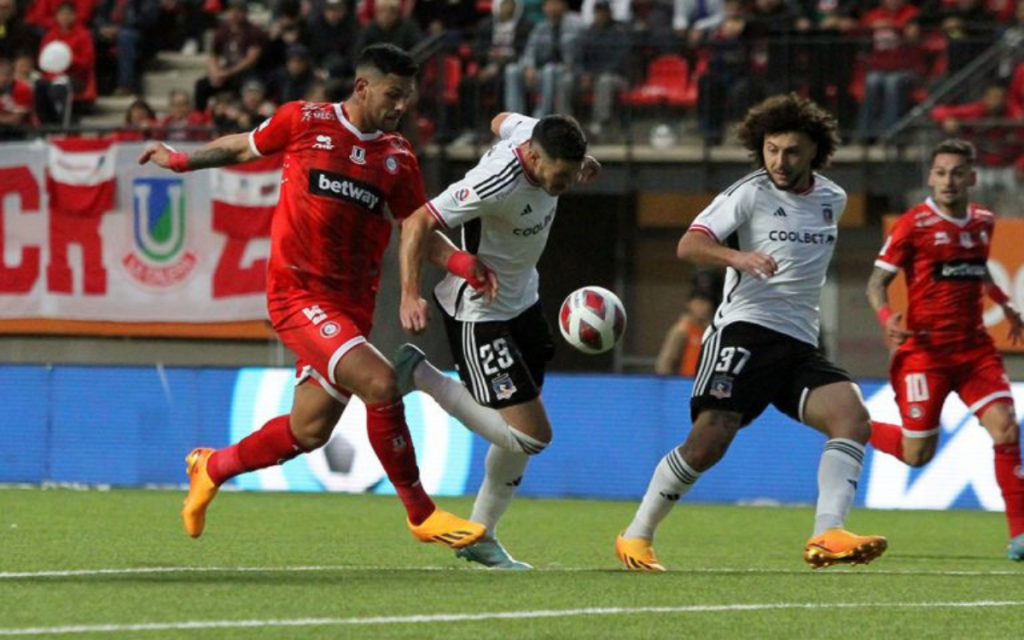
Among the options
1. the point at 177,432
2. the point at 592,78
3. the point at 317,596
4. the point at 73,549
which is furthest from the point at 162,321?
the point at 317,596

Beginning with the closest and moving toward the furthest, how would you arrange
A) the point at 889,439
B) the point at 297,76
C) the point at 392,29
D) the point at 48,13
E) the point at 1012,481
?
1. the point at 1012,481
2. the point at 889,439
3. the point at 392,29
4. the point at 297,76
5. the point at 48,13

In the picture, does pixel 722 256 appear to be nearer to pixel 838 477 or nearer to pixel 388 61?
pixel 838 477

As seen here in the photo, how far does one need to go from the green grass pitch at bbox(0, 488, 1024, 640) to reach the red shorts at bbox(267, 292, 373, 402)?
32.1 inches

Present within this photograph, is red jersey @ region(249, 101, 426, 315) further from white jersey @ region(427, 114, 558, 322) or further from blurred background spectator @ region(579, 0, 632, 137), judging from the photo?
blurred background spectator @ region(579, 0, 632, 137)

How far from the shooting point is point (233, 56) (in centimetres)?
2089

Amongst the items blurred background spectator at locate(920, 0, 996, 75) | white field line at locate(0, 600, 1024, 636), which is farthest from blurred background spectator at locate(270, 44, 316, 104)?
white field line at locate(0, 600, 1024, 636)

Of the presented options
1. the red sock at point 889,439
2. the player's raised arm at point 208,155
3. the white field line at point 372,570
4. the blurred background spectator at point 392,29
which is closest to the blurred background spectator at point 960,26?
the blurred background spectator at point 392,29

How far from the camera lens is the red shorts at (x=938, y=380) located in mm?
10852

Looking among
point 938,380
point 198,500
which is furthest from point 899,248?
point 198,500

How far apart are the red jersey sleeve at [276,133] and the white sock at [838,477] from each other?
104 inches

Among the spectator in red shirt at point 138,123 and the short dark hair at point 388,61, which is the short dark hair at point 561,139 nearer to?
the short dark hair at point 388,61

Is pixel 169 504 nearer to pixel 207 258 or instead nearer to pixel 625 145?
pixel 207 258

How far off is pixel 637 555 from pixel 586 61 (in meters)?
10.5

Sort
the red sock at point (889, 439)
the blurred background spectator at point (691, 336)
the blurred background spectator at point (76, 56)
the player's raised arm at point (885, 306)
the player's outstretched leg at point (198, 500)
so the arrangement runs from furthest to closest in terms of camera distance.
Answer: the blurred background spectator at point (76, 56), the blurred background spectator at point (691, 336), the red sock at point (889, 439), the player's raised arm at point (885, 306), the player's outstretched leg at point (198, 500)
